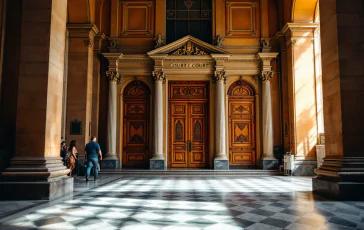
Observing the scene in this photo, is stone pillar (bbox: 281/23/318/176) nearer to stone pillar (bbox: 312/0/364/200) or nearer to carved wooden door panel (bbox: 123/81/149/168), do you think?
stone pillar (bbox: 312/0/364/200)

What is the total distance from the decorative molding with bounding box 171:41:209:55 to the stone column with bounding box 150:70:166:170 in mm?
1259

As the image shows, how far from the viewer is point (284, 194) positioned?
23.3 ft

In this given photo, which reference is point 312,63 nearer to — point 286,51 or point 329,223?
point 286,51

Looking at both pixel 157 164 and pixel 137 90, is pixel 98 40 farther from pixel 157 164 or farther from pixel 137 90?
pixel 157 164

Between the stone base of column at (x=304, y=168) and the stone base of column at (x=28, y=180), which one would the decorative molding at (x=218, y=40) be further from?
the stone base of column at (x=28, y=180)

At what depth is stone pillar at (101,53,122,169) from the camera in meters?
13.8

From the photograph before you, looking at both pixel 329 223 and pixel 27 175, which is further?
pixel 27 175

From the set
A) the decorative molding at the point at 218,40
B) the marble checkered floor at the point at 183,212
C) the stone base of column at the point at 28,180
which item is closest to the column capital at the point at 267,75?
the decorative molding at the point at 218,40

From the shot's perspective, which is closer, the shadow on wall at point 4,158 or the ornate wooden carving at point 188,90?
the shadow on wall at point 4,158

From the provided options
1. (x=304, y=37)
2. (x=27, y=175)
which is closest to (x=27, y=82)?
(x=27, y=175)

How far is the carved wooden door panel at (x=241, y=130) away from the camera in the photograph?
1448cm

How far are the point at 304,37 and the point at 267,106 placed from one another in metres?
3.38

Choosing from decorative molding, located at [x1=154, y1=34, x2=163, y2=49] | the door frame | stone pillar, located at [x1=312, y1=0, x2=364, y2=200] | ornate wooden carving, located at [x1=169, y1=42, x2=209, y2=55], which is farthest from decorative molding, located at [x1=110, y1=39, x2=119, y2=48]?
stone pillar, located at [x1=312, y1=0, x2=364, y2=200]

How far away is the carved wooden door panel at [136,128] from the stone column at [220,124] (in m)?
3.33
